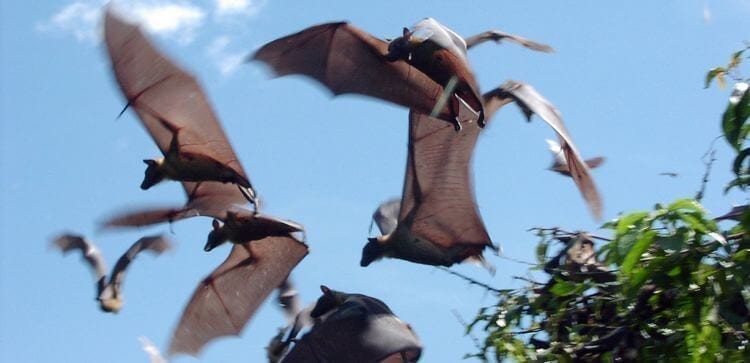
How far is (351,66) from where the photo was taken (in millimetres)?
4984

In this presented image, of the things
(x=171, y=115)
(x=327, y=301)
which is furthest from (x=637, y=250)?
(x=171, y=115)

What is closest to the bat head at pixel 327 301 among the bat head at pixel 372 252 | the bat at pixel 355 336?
the bat at pixel 355 336

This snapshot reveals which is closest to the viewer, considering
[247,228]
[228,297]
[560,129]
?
[560,129]

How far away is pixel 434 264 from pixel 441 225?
30 centimetres

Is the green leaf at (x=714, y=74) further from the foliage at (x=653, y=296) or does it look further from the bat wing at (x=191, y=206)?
the bat wing at (x=191, y=206)

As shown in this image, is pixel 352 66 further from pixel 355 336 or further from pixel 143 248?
pixel 143 248

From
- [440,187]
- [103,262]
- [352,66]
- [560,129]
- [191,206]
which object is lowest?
[103,262]

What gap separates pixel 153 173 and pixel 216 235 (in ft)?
1.38

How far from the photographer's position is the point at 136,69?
5195 millimetres

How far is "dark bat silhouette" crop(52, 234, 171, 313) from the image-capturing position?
5613 millimetres

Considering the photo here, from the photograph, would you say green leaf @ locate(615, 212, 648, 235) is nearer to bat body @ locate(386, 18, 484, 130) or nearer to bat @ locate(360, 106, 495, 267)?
bat body @ locate(386, 18, 484, 130)

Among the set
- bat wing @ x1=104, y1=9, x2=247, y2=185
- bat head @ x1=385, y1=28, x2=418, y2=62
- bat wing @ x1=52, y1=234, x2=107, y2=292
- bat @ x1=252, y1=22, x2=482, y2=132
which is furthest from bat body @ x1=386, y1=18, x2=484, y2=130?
bat wing @ x1=52, y1=234, x2=107, y2=292

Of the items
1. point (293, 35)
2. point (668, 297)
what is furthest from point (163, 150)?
point (668, 297)

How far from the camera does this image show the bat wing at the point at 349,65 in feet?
15.6
